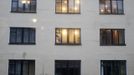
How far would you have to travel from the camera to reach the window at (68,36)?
31062 mm

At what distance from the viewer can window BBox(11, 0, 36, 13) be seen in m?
31.3

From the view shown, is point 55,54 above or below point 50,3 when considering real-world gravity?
below

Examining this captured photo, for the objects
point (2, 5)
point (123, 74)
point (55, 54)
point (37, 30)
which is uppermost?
point (2, 5)

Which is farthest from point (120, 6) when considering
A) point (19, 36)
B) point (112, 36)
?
point (19, 36)

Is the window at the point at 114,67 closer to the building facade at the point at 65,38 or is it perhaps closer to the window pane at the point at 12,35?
the building facade at the point at 65,38

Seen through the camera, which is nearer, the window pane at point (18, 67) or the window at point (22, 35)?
the window pane at point (18, 67)

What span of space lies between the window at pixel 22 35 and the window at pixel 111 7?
23.3 feet

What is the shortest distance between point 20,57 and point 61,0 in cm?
673

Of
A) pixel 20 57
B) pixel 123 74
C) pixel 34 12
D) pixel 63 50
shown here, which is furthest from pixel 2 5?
pixel 123 74

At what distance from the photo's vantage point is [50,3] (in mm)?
31391

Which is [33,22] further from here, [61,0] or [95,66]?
[95,66]

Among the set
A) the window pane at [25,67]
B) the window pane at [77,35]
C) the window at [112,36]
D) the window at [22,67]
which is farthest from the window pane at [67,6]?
the window pane at [25,67]

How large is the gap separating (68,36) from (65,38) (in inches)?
13.6

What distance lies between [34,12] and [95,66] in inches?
304
